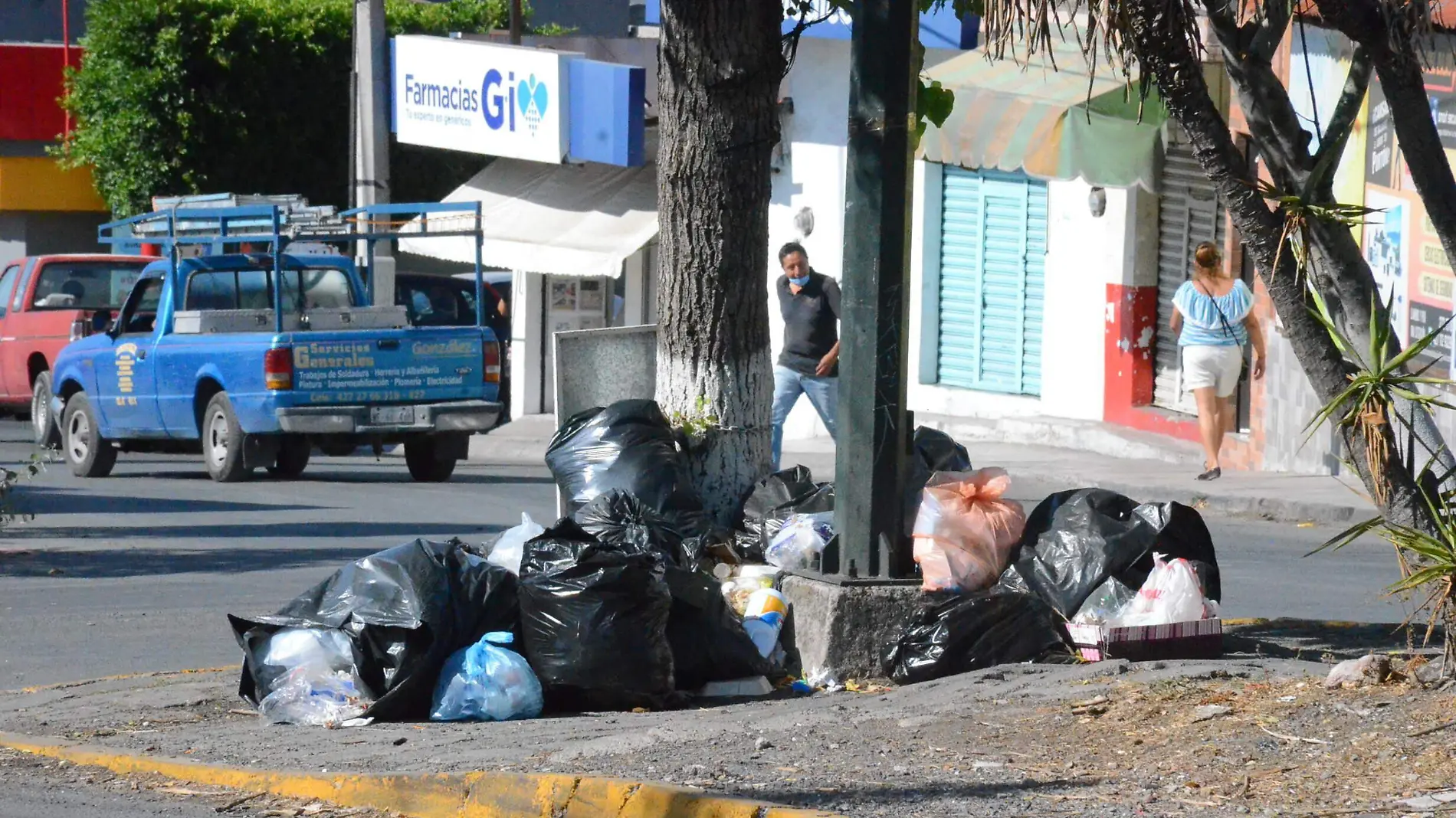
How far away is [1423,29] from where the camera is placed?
6469 millimetres

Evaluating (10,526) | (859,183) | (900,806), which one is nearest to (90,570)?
(10,526)

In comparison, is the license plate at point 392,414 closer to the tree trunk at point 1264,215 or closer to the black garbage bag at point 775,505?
the black garbage bag at point 775,505

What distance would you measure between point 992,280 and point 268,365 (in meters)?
7.04

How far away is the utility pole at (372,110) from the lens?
19828 mm

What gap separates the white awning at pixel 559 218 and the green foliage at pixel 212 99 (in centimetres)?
681

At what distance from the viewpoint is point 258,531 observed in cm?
1269

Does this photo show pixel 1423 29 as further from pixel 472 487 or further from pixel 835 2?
pixel 472 487

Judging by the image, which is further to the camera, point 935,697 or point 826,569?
point 826,569

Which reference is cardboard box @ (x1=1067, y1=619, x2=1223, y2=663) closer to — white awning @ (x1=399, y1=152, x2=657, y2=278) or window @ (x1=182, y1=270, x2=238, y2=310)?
window @ (x1=182, y1=270, x2=238, y2=310)

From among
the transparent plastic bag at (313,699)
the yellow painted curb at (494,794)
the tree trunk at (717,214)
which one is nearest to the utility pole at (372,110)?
the tree trunk at (717,214)

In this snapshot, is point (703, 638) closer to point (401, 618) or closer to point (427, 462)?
point (401, 618)

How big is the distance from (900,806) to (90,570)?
6.94m

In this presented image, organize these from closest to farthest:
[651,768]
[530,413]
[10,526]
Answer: [651,768] < [10,526] < [530,413]

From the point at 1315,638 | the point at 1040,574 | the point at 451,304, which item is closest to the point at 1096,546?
the point at 1040,574
